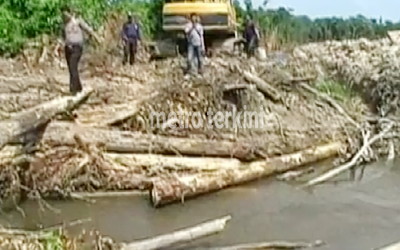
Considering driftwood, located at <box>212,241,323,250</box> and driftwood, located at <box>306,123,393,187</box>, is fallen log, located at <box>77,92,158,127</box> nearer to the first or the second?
driftwood, located at <box>306,123,393,187</box>

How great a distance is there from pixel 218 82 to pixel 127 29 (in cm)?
477

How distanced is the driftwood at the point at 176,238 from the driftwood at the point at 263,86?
6587 mm

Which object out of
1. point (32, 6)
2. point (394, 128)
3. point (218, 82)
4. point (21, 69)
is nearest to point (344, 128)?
point (394, 128)

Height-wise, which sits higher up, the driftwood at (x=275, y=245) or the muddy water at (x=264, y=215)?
the driftwood at (x=275, y=245)

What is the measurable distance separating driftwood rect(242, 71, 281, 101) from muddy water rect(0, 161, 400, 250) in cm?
313

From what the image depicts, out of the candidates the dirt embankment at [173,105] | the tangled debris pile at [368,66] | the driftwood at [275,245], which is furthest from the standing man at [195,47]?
the driftwood at [275,245]

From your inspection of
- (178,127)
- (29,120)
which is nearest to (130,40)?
(178,127)

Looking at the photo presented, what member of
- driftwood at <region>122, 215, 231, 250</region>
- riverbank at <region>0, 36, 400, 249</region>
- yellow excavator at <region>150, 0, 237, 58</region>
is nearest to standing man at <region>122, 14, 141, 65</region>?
riverbank at <region>0, 36, 400, 249</region>

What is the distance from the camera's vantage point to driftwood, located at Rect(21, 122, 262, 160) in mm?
13742

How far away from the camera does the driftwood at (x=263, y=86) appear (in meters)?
17.3

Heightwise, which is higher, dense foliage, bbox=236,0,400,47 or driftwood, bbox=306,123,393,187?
dense foliage, bbox=236,0,400,47

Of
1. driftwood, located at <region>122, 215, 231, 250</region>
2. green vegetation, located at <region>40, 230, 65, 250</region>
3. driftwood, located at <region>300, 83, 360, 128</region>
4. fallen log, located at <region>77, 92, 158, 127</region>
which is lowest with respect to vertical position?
driftwood, located at <region>122, 215, 231, 250</region>

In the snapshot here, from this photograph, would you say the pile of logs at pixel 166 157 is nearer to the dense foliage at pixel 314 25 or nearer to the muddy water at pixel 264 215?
the muddy water at pixel 264 215

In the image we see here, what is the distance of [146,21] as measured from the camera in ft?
84.4
